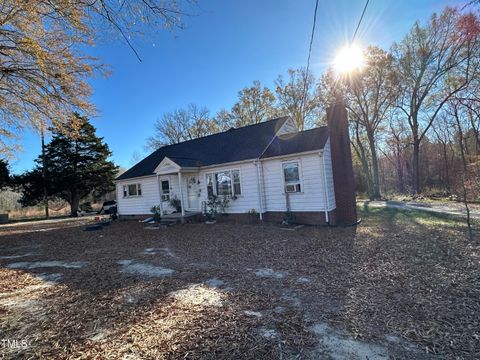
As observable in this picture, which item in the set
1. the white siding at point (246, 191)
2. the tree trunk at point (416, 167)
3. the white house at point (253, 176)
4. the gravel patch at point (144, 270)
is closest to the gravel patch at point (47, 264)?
the gravel patch at point (144, 270)

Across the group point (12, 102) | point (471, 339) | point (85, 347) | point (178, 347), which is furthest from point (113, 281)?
point (12, 102)

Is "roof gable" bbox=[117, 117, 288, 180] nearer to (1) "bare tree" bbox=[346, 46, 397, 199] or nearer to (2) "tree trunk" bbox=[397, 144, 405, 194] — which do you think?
(1) "bare tree" bbox=[346, 46, 397, 199]

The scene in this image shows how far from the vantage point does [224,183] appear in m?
13.3

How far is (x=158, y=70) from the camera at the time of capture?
9258 millimetres

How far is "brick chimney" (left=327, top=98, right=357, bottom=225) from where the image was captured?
10930 mm

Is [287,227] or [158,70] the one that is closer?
[158,70]

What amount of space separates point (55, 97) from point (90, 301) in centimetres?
775

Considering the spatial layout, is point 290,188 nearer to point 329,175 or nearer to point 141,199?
point 329,175

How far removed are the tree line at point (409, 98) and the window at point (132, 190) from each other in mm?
15427

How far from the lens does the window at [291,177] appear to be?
11.2 metres

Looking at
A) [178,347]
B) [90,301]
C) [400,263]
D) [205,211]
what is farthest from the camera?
[205,211]

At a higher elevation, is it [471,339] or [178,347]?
[178,347]

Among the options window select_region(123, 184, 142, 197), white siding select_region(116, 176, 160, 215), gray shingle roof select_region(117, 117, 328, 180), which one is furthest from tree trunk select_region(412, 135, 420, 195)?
window select_region(123, 184, 142, 197)

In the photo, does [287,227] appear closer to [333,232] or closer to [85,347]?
[333,232]
